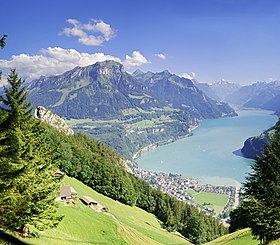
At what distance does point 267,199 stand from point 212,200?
136m

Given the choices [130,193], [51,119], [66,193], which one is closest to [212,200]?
[130,193]

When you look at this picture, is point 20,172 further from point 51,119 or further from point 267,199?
point 51,119

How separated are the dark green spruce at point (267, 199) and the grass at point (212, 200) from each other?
125m

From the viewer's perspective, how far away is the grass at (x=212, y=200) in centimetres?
14310

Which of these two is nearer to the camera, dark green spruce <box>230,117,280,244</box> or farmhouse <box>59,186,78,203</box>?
dark green spruce <box>230,117,280,244</box>

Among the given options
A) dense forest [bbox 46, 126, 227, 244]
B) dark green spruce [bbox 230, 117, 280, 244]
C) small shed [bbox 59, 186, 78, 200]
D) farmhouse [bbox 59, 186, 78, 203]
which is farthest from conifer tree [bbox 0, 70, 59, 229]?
dense forest [bbox 46, 126, 227, 244]

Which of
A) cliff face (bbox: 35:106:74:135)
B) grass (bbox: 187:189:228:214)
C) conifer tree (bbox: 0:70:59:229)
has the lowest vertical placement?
conifer tree (bbox: 0:70:59:229)

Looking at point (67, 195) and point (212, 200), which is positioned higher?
point (212, 200)

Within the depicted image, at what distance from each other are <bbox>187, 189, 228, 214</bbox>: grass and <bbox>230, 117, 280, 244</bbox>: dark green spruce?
12471cm

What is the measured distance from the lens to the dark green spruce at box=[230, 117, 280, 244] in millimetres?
17906

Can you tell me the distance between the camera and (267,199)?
19031mm

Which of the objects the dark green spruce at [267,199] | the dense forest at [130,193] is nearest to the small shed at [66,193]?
the dense forest at [130,193]

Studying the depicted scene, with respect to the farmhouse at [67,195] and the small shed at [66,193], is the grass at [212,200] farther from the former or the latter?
the farmhouse at [67,195]

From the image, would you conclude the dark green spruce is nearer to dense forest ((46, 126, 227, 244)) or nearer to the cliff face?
dense forest ((46, 126, 227, 244))
